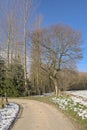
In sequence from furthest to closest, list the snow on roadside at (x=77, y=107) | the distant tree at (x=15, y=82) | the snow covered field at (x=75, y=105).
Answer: the distant tree at (x=15, y=82)
the snow covered field at (x=75, y=105)
the snow on roadside at (x=77, y=107)

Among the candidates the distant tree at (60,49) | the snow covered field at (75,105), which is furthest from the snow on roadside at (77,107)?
the distant tree at (60,49)

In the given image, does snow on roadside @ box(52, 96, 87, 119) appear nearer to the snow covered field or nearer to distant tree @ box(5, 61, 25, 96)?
the snow covered field

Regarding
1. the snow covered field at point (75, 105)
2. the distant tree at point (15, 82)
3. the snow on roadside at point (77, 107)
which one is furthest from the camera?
the distant tree at point (15, 82)

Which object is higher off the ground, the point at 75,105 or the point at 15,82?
the point at 15,82

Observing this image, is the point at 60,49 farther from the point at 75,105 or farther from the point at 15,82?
the point at 75,105

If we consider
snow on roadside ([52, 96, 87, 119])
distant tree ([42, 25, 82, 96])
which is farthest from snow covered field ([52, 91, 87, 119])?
distant tree ([42, 25, 82, 96])

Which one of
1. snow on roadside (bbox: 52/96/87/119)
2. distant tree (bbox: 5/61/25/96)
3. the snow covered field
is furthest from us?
distant tree (bbox: 5/61/25/96)

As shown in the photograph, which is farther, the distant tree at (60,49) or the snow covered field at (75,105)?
the distant tree at (60,49)

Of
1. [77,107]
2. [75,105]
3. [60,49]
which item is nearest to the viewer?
[77,107]

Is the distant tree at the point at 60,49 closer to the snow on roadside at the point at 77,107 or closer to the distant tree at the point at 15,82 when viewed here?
the distant tree at the point at 15,82

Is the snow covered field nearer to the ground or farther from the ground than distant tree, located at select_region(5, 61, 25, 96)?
nearer to the ground

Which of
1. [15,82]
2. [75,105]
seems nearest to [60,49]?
[15,82]

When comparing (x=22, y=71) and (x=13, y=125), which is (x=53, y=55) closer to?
(x=22, y=71)

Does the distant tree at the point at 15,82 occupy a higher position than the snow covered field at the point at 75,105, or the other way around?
the distant tree at the point at 15,82
